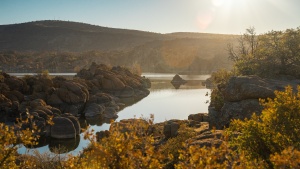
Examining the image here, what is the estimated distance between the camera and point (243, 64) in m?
29.2

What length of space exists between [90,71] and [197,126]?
5924 centimetres

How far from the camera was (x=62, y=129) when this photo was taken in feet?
123

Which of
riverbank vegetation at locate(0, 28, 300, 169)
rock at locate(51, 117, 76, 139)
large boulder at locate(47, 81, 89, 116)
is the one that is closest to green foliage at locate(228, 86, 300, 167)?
riverbank vegetation at locate(0, 28, 300, 169)

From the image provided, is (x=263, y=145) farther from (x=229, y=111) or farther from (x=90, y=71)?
(x=90, y=71)

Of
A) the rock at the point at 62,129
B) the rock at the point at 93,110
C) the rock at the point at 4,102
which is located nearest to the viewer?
the rock at the point at 62,129

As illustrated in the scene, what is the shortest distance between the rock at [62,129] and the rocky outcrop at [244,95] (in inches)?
776

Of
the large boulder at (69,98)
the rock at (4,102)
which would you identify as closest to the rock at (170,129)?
the large boulder at (69,98)

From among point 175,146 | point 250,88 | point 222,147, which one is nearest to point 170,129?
point 175,146

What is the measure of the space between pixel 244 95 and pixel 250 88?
693 millimetres

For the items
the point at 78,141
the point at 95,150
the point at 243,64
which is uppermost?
the point at 243,64

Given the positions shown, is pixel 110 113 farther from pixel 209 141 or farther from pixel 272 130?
pixel 272 130

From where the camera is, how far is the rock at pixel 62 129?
3709 cm

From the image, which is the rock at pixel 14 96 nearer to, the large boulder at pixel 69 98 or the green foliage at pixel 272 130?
the large boulder at pixel 69 98

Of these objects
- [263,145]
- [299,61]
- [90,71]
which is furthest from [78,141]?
[90,71]
